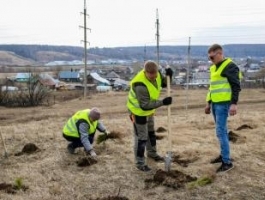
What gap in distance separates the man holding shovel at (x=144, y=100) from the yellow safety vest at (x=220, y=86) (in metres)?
0.66

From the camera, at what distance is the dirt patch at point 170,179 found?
658 centimetres

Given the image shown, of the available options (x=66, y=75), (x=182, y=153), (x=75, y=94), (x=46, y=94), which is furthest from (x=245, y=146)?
(x=66, y=75)

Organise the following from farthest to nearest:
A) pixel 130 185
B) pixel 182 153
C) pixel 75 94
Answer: pixel 75 94
pixel 182 153
pixel 130 185

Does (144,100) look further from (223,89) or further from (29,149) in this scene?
(29,149)

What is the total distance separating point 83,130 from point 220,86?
2.80m

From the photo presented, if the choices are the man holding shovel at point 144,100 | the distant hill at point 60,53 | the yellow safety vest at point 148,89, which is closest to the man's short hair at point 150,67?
the man holding shovel at point 144,100

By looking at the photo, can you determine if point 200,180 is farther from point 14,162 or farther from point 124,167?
point 14,162

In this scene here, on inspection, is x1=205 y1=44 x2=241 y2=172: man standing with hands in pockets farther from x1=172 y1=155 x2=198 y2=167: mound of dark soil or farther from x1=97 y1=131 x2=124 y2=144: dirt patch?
x1=97 y1=131 x2=124 y2=144: dirt patch

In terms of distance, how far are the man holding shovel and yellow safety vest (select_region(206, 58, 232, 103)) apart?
66 centimetres

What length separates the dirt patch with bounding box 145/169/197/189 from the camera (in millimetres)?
6582

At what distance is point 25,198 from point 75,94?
1451 inches

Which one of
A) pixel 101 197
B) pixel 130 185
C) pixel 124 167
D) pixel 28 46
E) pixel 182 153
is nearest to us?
pixel 101 197

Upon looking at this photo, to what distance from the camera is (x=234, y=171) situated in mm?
7062

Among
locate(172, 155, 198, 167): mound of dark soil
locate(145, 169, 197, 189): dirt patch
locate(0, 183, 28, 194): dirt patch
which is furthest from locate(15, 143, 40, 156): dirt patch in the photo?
locate(145, 169, 197, 189): dirt patch
